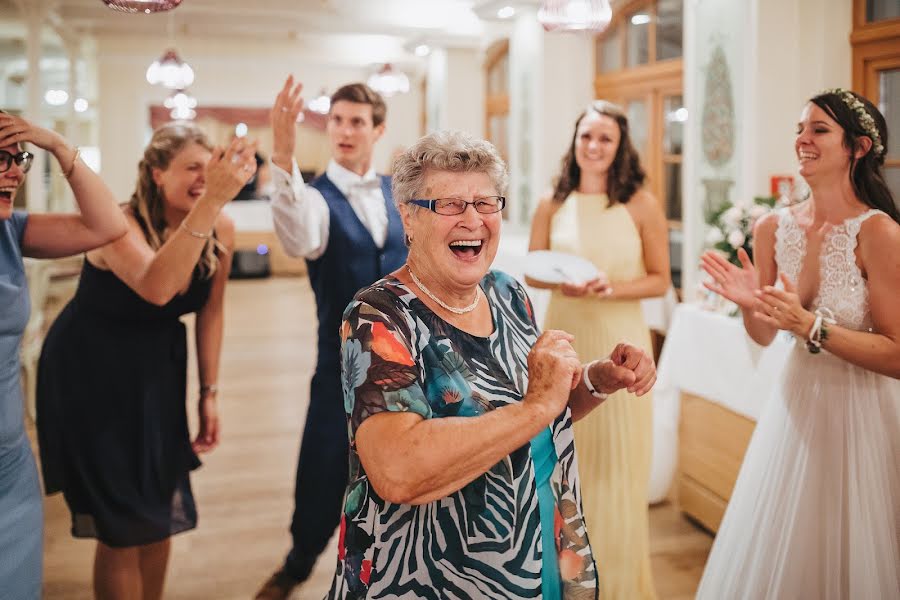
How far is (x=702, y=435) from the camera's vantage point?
11.7ft

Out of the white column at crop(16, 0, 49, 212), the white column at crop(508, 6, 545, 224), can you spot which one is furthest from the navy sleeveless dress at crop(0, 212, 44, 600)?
the white column at crop(16, 0, 49, 212)

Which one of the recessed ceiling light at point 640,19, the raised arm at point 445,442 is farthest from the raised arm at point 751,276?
the recessed ceiling light at point 640,19

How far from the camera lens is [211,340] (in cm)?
277

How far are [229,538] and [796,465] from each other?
2322 mm

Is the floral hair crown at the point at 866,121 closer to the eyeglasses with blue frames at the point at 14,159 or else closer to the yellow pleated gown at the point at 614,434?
the yellow pleated gown at the point at 614,434

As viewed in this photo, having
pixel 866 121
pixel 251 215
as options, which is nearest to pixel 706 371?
pixel 866 121

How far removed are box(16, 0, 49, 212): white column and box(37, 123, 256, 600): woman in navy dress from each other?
6613 mm

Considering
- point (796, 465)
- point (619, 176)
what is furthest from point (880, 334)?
point (619, 176)

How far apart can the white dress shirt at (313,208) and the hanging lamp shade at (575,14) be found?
1.21 meters

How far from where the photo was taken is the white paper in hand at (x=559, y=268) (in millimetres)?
2562

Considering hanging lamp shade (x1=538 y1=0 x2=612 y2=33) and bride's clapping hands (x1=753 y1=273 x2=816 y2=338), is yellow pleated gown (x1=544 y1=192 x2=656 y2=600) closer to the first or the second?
bride's clapping hands (x1=753 y1=273 x2=816 y2=338)

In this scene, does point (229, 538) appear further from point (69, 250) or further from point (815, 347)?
point (815, 347)

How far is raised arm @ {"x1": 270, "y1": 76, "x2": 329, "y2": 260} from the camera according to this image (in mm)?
2379

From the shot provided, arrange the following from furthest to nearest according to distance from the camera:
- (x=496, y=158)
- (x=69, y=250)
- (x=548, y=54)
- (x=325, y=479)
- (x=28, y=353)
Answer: (x=548, y=54) < (x=28, y=353) < (x=325, y=479) < (x=69, y=250) < (x=496, y=158)
